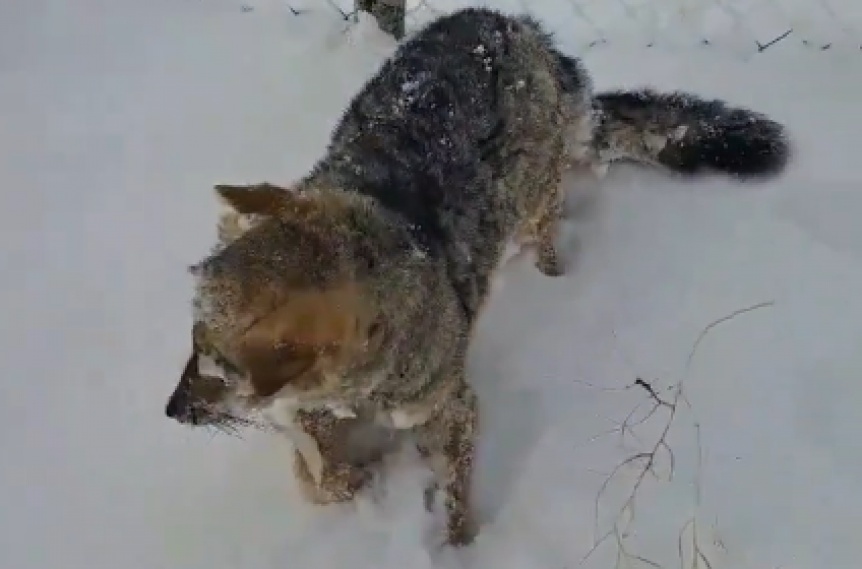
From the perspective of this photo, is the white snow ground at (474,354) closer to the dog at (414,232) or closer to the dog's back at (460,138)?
the dog at (414,232)

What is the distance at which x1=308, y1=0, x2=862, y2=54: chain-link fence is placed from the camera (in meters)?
3.62

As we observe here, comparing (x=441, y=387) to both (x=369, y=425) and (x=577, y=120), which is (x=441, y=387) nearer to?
(x=369, y=425)

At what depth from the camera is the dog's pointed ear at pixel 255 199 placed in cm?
199

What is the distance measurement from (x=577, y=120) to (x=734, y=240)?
0.64 meters

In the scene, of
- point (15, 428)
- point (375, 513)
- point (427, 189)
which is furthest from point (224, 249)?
point (15, 428)

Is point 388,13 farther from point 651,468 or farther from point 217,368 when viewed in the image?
point 217,368

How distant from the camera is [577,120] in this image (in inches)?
118

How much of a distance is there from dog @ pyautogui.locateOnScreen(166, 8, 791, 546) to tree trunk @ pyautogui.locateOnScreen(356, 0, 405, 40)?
2.57ft

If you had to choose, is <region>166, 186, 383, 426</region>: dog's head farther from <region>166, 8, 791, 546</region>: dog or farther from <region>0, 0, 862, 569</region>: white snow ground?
<region>0, 0, 862, 569</region>: white snow ground

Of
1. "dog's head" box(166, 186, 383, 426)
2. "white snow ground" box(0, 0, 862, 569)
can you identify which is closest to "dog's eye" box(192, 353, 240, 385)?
"dog's head" box(166, 186, 383, 426)

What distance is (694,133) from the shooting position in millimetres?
3205

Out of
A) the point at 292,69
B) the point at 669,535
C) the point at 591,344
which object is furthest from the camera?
the point at 292,69

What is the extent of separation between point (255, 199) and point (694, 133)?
173 cm

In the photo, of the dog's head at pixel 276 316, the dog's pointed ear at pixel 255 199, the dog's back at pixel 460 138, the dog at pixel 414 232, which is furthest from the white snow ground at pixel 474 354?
the dog's pointed ear at pixel 255 199
